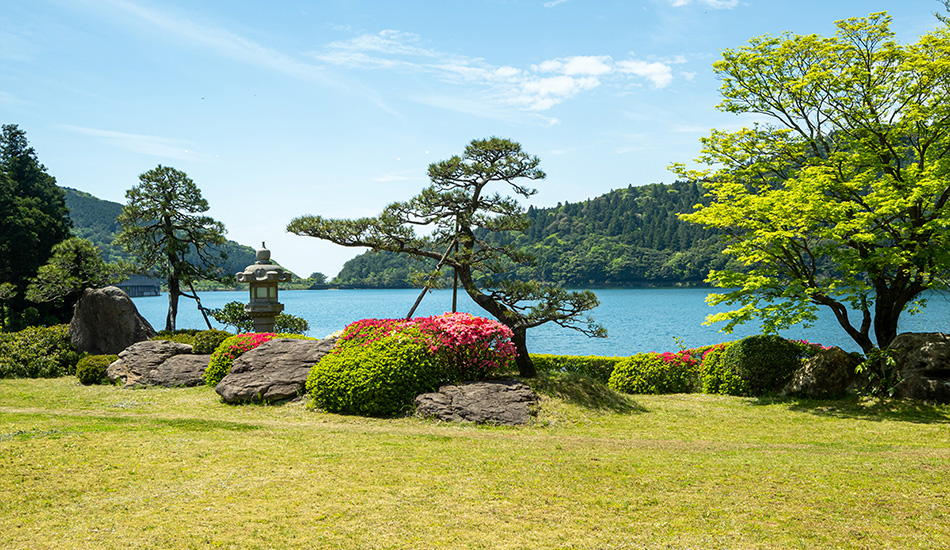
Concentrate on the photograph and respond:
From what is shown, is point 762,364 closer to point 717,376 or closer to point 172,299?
point 717,376

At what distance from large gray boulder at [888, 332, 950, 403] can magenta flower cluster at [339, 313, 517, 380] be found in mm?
8875

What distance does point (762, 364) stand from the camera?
51.0 ft

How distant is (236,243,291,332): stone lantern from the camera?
1923cm

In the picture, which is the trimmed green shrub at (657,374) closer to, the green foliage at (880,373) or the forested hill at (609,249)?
the green foliage at (880,373)

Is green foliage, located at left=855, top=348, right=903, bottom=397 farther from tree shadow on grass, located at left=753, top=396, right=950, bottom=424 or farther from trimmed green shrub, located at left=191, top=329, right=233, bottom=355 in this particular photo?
trimmed green shrub, located at left=191, top=329, right=233, bottom=355

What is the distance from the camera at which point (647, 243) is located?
341ft

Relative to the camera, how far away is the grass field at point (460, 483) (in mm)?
5660

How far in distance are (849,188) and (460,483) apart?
1237 centimetres

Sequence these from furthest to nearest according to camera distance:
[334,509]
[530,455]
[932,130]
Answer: [932,130] → [530,455] → [334,509]

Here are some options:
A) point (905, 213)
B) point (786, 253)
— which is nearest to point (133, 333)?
point (786, 253)

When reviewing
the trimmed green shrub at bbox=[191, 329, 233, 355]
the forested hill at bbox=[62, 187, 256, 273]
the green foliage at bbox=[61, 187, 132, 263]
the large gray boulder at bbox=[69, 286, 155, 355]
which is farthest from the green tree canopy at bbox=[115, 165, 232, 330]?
the green foliage at bbox=[61, 187, 132, 263]

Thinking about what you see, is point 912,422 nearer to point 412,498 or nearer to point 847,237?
point 847,237

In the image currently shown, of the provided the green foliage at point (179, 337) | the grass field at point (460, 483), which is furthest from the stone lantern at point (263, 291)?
the grass field at point (460, 483)

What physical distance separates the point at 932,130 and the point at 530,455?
41.6ft
